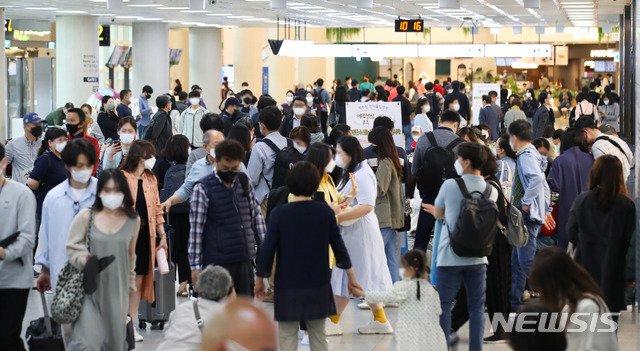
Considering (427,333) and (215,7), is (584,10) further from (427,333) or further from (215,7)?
(427,333)

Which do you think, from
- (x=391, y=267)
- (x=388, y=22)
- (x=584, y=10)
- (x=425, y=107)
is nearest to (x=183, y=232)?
(x=391, y=267)

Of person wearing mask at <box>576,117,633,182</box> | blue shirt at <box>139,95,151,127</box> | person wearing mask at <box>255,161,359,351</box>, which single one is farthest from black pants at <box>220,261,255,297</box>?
blue shirt at <box>139,95,151,127</box>

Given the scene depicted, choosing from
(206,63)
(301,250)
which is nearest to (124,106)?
(301,250)

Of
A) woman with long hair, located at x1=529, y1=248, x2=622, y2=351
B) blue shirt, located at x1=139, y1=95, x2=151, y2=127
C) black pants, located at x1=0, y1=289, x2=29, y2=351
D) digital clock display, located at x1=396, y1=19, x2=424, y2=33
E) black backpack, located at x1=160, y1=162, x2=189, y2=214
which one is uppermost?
digital clock display, located at x1=396, y1=19, x2=424, y2=33

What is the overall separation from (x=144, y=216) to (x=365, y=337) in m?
1.99

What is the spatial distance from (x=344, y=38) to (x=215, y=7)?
22.8 meters

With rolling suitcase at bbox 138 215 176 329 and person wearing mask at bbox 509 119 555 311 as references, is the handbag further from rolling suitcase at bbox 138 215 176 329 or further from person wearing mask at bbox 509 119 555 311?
person wearing mask at bbox 509 119 555 311

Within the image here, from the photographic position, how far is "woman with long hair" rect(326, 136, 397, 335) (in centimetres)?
714

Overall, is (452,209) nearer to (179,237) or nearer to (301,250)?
(301,250)

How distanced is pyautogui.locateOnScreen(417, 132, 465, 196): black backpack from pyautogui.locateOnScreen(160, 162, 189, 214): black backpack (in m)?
2.09

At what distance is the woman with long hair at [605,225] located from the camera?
6492 mm

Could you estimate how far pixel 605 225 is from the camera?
6555 millimetres

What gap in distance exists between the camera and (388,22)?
27.8m

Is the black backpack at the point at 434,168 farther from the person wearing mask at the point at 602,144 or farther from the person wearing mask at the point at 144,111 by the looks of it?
the person wearing mask at the point at 144,111
